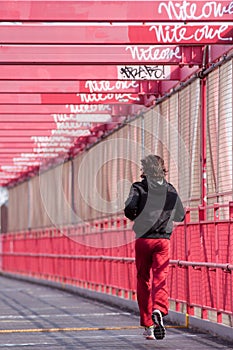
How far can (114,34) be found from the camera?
14594 mm

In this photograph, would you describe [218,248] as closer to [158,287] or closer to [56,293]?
[158,287]

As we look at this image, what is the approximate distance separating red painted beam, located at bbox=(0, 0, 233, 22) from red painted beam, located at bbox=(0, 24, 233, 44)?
1285mm

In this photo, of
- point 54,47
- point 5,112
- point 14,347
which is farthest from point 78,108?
point 14,347

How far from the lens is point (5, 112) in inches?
920

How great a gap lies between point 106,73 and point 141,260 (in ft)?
21.4

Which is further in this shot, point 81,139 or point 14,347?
point 81,139

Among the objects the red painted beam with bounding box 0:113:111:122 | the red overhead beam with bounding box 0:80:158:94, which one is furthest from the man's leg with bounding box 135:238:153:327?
the red painted beam with bounding box 0:113:111:122

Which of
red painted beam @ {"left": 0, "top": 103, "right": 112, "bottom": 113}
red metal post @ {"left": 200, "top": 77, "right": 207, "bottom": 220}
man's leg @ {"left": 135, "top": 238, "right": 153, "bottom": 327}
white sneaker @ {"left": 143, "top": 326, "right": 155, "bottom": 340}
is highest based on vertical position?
red painted beam @ {"left": 0, "top": 103, "right": 112, "bottom": 113}

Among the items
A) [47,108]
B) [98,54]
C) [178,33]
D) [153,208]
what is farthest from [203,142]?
[47,108]

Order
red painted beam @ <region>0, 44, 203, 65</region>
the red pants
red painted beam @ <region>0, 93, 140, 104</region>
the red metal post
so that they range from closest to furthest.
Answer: the red pants < the red metal post < red painted beam @ <region>0, 44, 203, 65</region> < red painted beam @ <region>0, 93, 140, 104</region>

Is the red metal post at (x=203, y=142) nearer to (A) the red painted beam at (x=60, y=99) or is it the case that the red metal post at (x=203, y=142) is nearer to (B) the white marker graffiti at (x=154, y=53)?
(B) the white marker graffiti at (x=154, y=53)

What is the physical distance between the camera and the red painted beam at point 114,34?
14.5m

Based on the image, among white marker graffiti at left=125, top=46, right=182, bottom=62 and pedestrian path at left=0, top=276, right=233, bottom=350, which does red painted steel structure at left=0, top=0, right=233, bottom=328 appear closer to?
white marker graffiti at left=125, top=46, right=182, bottom=62

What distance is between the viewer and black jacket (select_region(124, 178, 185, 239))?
12.2m
